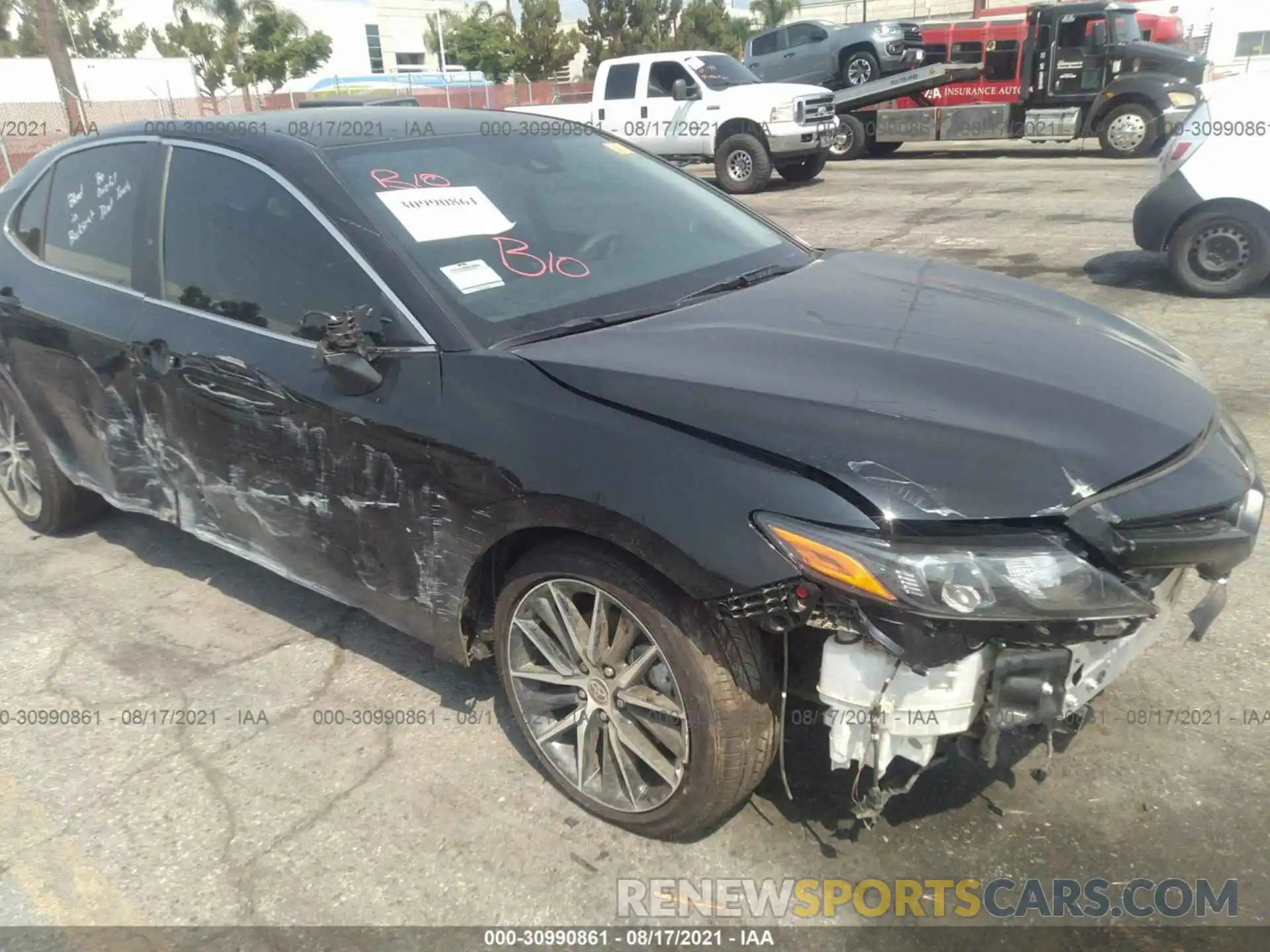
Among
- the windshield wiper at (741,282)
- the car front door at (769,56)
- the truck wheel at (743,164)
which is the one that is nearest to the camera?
the windshield wiper at (741,282)

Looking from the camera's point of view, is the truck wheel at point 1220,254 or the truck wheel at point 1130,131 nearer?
the truck wheel at point 1220,254

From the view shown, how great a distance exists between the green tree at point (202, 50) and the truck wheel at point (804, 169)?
38.7 meters

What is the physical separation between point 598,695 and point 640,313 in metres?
1.09

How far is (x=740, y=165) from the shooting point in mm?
15375

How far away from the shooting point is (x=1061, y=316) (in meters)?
2.94

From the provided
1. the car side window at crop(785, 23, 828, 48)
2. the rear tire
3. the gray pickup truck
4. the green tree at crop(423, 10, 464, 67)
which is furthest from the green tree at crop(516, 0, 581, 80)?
the rear tire

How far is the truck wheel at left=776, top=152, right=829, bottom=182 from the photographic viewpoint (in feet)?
51.5

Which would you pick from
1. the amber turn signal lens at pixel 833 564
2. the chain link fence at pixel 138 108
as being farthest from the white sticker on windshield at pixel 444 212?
the chain link fence at pixel 138 108

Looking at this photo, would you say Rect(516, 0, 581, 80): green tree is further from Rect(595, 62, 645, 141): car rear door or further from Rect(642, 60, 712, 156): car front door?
Rect(642, 60, 712, 156): car front door

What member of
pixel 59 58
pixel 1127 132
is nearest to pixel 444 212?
pixel 1127 132

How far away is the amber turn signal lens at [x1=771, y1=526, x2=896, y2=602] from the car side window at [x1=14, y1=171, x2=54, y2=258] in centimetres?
352

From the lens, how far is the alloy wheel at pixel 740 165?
15219mm

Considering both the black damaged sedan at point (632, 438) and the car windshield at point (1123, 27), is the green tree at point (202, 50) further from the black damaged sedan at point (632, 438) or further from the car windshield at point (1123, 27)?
the black damaged sedan at point (632, 438)

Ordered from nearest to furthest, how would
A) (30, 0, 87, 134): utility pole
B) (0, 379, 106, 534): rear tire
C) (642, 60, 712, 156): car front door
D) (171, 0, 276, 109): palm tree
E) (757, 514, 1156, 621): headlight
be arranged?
(757, 514, 1156, 621): headlight
(0, 379, 106, 534): rear tire
(642, 60, 712, 156): car front door
(30, 0, 87, 134): utility pole
(171, 0, 276, 109): palm tree
